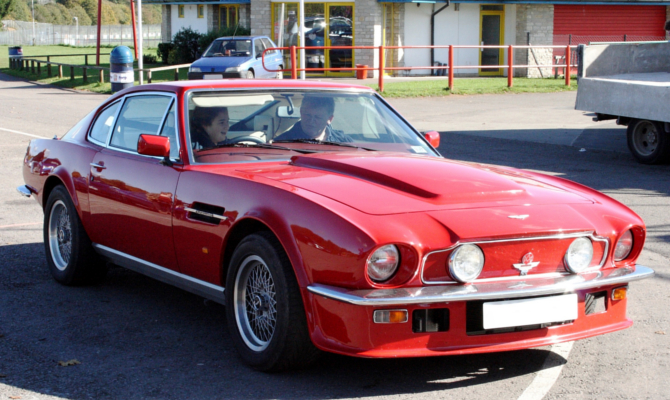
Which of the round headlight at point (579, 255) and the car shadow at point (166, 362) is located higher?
the round headlight at point (579, 255)

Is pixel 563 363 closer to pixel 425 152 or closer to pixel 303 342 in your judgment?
pixel 303 342

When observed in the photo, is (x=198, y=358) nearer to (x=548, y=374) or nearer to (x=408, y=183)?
(x=408, y=183)

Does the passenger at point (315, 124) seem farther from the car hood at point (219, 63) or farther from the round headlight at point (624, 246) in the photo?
the car hood at point (219, 63)

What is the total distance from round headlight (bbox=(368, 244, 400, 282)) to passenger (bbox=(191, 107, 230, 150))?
1682 millimetres

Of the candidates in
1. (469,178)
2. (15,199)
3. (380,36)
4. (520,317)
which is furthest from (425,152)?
(380,36)

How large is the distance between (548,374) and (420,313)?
0.89m

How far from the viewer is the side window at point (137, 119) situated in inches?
206

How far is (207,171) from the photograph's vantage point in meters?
4.53

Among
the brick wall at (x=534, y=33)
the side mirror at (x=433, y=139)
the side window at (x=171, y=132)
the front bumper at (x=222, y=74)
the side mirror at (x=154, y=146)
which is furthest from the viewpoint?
the brick wall at (x=534, y=33)

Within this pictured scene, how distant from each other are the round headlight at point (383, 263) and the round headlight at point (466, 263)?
26 centimetres

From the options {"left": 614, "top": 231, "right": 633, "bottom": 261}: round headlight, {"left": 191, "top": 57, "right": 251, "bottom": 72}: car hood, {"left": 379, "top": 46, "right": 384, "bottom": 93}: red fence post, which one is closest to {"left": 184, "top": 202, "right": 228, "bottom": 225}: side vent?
{"left": 614, "top": 231, "right": 633, "bottom": 261}: round headlight

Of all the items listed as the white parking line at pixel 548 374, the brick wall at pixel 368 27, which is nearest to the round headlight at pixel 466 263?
the white parking line at pixel 548 374

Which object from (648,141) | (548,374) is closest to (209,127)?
(548,374)

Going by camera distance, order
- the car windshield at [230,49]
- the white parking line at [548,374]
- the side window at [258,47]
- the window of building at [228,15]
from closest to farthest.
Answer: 1. the white parking line at [548,374]
2. the car windshield at [230,49]
3. the side window at [258,47]
4. the window of building at [228,15]
